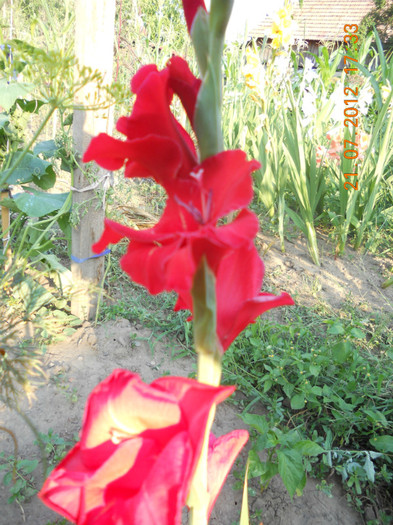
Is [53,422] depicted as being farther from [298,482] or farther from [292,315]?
[292,315]

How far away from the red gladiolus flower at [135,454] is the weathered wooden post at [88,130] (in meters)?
0.99

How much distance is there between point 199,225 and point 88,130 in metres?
1.48

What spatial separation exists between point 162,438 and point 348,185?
103 inches

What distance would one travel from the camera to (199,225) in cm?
37

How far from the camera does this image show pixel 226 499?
130cm

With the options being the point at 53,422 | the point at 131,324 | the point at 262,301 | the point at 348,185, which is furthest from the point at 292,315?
the point at 262,301

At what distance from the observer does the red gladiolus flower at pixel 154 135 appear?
0.38 m

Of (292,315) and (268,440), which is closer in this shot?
(268,440)

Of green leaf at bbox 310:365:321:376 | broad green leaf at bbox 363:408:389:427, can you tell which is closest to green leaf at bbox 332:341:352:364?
green leaf at bbox 310:365:321:376

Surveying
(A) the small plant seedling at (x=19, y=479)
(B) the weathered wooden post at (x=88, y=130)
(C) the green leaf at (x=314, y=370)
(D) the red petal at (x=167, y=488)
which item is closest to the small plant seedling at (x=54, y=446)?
(A) the small plant seedling at (x=19, y=479)

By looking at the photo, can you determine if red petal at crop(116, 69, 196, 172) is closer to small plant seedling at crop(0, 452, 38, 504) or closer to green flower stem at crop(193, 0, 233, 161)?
green flower stem at crop(193, 0, 233, 161)

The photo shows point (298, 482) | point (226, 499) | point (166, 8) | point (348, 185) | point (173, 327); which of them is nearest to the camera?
point (298, 482)

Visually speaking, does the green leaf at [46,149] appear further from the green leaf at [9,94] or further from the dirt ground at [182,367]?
the dirt ground at [182,367]

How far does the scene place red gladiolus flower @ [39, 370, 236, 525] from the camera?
1.10ft
